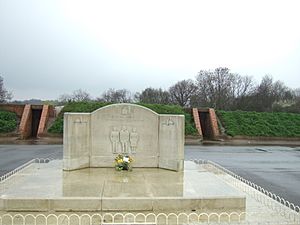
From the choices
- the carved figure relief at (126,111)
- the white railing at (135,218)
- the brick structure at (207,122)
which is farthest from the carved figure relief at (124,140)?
the brick structure at (207,122)

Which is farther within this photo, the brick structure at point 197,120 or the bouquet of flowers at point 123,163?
the brick structure at point 197,120

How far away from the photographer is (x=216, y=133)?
36000mm

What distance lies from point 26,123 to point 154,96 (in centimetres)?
4008

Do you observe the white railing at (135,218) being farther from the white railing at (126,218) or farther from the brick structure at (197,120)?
the brick structure at (197,120)

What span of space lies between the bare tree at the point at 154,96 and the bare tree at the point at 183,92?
1231 millimetres

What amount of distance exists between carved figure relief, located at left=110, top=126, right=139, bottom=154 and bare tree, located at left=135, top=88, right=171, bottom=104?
187 ft

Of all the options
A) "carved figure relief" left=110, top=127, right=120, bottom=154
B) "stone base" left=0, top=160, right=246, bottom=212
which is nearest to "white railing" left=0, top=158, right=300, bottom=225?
"stone base" left=0, top=160, right=246, bottom=212

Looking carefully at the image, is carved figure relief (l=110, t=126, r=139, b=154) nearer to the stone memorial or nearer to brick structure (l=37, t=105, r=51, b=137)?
the stone memorial

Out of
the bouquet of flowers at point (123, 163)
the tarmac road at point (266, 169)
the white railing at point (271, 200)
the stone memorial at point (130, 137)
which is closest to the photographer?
the white railing at point (271, 200)

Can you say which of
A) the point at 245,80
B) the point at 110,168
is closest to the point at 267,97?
the point at 245,80

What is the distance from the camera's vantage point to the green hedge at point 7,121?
3306cm

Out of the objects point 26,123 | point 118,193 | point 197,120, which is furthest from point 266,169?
point 26,123

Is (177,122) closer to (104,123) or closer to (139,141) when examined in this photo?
(139,141)

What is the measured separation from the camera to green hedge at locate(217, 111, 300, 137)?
119 ft
